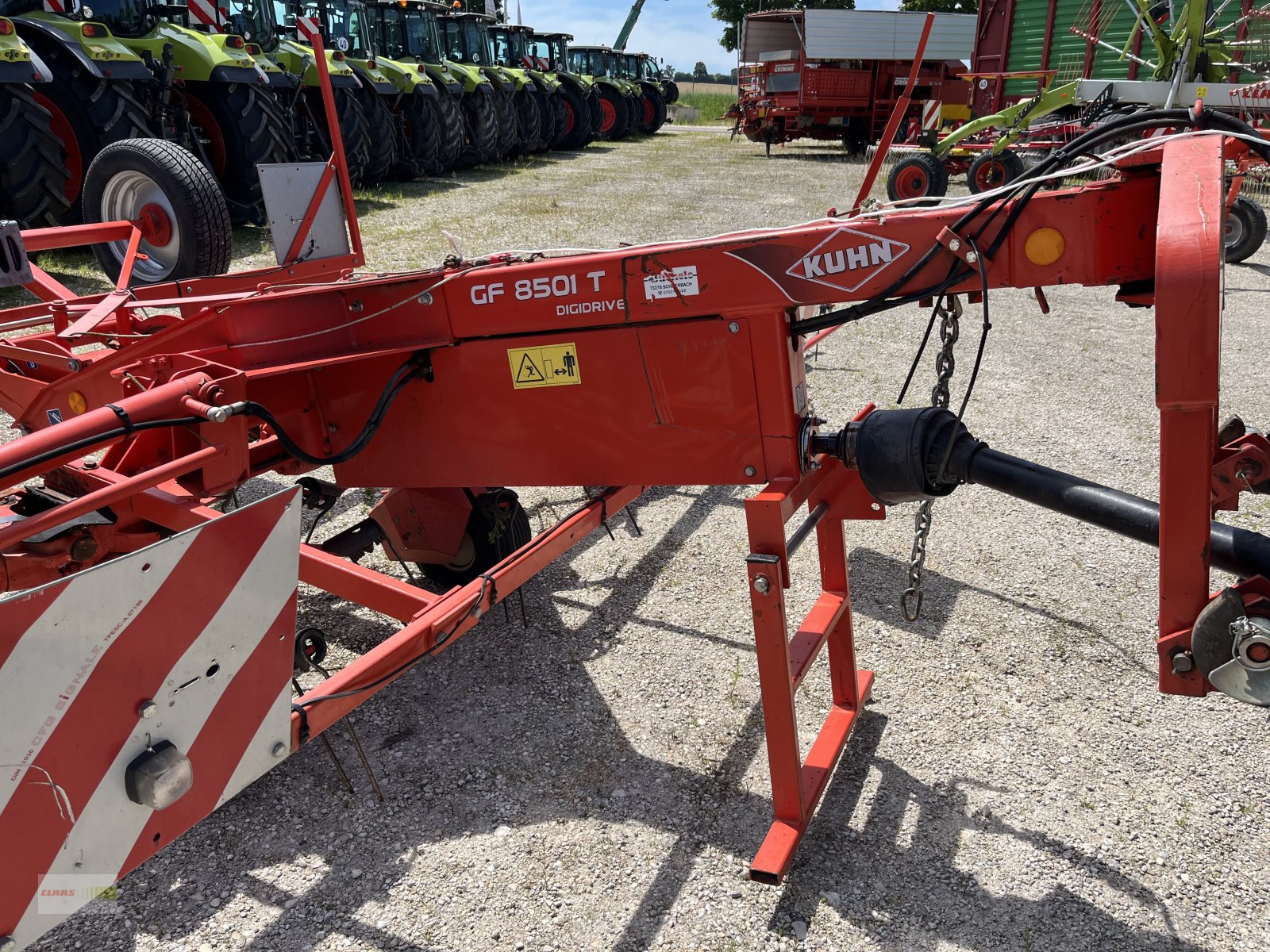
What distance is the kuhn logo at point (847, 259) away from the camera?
2.16m

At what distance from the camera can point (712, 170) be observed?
59.1 feet

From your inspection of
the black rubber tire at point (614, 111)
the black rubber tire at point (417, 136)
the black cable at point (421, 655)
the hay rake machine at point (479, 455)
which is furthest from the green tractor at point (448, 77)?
the black cable at point (421, 655)

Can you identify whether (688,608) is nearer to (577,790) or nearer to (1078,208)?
(577,790)

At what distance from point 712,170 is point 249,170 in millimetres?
10625

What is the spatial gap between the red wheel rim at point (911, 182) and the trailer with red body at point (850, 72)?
7.84 metres

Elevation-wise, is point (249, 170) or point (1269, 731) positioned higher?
point (249, 170)

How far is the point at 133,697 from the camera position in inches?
73.9

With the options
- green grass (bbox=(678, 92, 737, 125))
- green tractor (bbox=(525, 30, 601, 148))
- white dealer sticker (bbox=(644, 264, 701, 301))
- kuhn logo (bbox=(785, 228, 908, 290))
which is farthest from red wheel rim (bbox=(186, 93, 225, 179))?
green grass (bbox=(678, 92, 737, 125))

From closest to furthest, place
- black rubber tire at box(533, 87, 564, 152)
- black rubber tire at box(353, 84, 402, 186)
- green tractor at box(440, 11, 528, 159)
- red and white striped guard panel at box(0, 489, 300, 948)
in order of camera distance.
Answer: red and white striped guard panel at box(0, 489, 300, 948), black rubber tire at box(353, 84, 402, 186), green tractor at box(440, 11, 528, 159), black rubber tire at box(533, 87, 564, 152)

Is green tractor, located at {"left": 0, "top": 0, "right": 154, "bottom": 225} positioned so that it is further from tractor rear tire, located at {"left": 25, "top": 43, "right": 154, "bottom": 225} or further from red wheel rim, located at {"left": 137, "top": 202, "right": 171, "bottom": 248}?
red wheel rim, located at {"left": 137, "top": 202, "right": 171, "bottom": 248}

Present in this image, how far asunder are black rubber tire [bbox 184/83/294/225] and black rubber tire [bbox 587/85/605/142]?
550 inches

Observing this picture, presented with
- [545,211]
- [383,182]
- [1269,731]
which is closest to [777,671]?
[1269,731]

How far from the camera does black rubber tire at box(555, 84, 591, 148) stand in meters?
20.9

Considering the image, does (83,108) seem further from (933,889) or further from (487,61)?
(487,61)
